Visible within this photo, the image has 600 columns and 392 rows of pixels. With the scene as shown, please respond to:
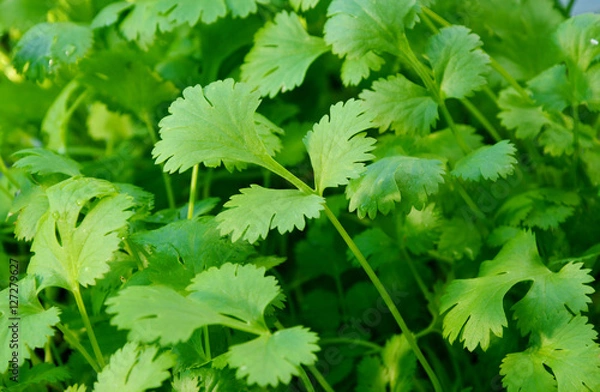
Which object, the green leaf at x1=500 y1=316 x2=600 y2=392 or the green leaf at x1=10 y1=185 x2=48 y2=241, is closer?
the green leaf at x1=500 y1=316 x2=600 y2=392

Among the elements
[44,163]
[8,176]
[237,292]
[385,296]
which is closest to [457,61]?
[385,296]

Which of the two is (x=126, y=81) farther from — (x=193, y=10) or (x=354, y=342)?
(x=354, y=342)

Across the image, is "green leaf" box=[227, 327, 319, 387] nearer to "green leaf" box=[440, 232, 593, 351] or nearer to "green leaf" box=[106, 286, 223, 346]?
"green leaf" box=[106, 286, 223, 346]

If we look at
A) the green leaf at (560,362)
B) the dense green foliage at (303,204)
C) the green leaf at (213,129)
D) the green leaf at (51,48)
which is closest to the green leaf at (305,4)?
the dense green foliage at (303,204)

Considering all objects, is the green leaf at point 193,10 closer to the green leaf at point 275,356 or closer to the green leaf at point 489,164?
the green leaf at point 489,164

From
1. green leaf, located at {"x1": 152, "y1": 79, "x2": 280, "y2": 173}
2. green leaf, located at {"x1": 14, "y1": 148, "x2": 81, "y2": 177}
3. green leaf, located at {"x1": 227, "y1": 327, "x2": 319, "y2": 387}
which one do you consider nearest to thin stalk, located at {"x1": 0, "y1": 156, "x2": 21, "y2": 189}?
green leaf, located at {"x1": 14, "y1": 148, "x2": 81, "y2": 177}

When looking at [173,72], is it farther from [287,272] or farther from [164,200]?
[287,272]
